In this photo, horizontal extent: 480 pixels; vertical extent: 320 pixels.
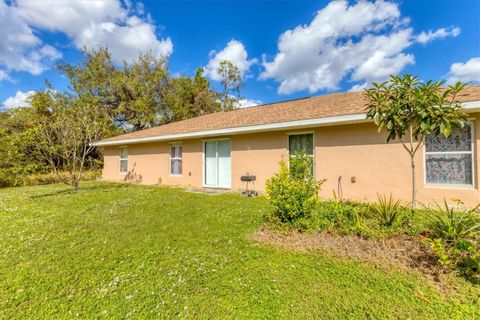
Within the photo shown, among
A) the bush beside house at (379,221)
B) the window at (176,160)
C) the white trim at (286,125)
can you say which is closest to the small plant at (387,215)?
the bush beside house at (379,221)

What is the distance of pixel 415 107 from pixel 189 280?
15.2 feet

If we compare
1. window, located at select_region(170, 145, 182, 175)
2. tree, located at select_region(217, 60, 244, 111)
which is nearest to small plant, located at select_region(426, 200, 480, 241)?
window, located at select_region(170, 145, 182, 175)

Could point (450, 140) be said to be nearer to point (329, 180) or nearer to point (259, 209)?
point (329, 180)

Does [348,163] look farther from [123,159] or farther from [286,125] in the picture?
[123,159]

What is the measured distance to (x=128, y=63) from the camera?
21641mm

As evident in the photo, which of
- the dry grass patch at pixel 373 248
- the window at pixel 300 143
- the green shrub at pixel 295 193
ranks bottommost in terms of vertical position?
the dry grass patch at pixel 373 248

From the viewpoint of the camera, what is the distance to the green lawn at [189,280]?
2.35 m

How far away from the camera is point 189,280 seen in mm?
2912

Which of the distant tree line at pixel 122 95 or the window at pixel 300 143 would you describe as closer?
the window at pixel 300 143

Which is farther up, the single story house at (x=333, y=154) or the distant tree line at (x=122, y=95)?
the distant tree line at (x=122, y=95)

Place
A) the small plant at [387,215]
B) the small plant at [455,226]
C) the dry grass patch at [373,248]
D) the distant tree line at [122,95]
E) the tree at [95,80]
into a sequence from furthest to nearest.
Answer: the tree at [95,80]
the distant tree line at [122,95]
the small plant at [387,215]
the small plant at [455,226]
the dry grass patch at [373,248]

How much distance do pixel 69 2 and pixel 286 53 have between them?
43.8 ft

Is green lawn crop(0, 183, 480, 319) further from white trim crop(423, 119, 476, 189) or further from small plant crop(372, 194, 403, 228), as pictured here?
white trim crop(423, 119, 476, 189)

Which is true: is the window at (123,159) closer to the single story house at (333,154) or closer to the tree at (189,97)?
the single story house at (333,154)
